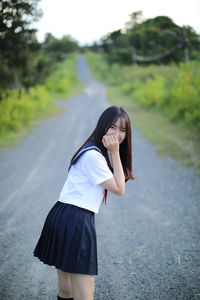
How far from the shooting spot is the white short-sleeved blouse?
145 centimetres

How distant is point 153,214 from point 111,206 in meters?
0.76

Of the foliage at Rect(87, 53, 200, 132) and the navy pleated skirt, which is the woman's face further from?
the foliage at Rect(87, 53, 200, 132)

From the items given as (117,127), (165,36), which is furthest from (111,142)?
(165,36)

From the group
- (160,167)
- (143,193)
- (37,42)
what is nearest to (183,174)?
(160,167)

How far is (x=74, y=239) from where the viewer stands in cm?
155

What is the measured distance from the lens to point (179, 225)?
11.5ft

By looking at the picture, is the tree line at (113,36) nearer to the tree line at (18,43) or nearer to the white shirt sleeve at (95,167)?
the tree line at (18,43)

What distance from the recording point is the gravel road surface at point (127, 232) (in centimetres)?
244

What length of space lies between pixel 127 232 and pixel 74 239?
2042 mm

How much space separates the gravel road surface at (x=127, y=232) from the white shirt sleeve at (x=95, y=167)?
1513 millimetres

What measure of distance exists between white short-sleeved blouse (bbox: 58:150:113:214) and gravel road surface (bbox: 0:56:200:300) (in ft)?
4.36

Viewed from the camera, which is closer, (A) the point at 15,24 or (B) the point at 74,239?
(B) the point at 74,239

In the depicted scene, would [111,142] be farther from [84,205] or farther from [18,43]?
[18,43]

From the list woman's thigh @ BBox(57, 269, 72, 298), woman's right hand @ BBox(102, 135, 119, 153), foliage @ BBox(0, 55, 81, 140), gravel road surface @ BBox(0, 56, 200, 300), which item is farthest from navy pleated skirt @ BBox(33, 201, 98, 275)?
foliage @ BBox(0, 55, 81, 140)
